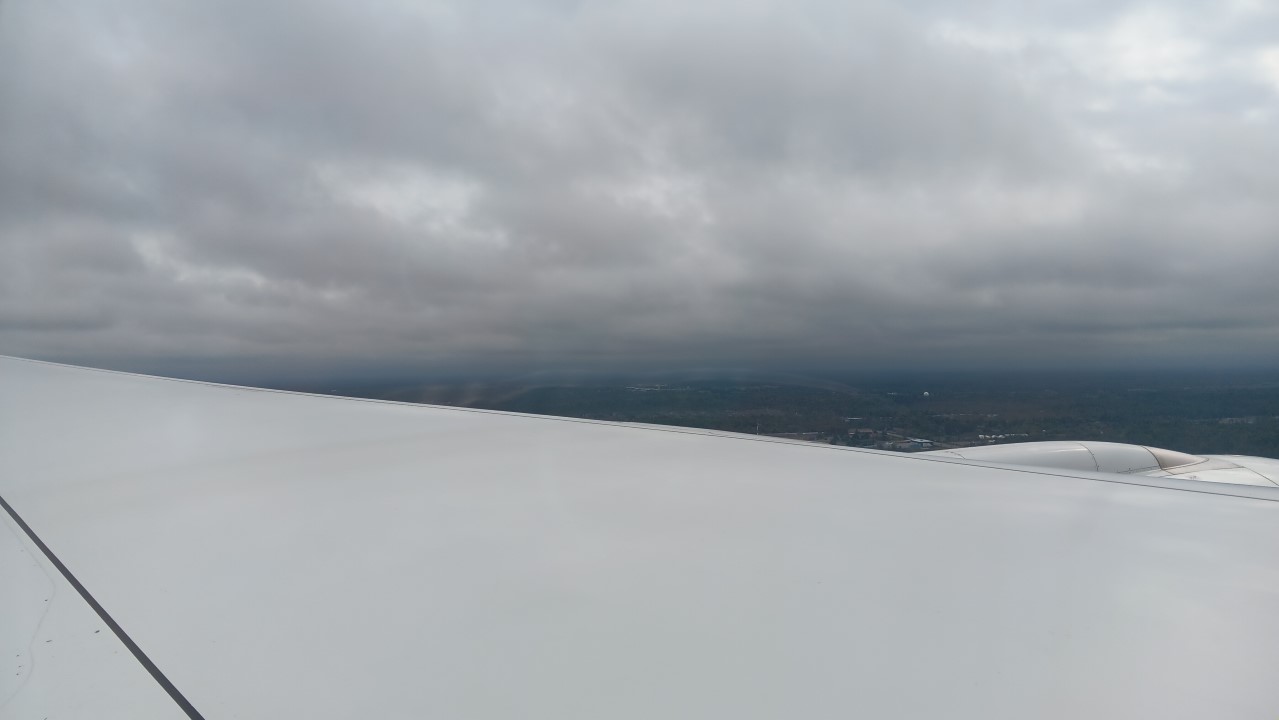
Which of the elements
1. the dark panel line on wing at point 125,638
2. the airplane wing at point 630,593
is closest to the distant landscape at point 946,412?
the airplane wing at point 630,593

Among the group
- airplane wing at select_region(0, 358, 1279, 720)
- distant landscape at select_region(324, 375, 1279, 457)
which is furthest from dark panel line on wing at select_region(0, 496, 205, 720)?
distant landscape at select_region(324, 375, 1279, 457)

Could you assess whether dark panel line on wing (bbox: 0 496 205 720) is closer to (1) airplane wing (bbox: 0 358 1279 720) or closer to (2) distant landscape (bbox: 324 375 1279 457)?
(1) airplane wing (bbox: 0 358 1279 720)

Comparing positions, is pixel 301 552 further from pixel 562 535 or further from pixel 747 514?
pixel 747 514

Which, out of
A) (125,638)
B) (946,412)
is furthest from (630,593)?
(946,412)

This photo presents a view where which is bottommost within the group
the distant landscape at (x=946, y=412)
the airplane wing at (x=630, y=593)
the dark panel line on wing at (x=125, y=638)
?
the dark panel line on wing at (x=125, y=638)

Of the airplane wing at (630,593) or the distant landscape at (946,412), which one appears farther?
the distant landscape at (946,412)

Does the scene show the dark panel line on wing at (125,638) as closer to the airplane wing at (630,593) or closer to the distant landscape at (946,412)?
the airplane wing at (630,593)

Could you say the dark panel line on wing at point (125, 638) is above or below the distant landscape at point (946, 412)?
below

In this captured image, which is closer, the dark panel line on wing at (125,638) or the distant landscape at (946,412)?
the dark panel line on wing at (125,638)
